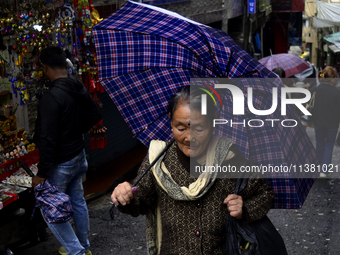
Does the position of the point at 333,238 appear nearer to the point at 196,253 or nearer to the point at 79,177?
the point at 79,177

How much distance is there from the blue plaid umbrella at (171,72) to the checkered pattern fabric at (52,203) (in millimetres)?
1532

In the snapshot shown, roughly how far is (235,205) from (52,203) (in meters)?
2.36

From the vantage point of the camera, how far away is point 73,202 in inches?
182

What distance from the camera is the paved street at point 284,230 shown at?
5367 millimetres

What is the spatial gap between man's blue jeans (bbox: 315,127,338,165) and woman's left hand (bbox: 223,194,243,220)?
18.8 ft

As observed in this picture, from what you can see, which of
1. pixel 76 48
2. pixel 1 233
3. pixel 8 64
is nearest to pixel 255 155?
pixel 1 233

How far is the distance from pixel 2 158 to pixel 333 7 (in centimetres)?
2506

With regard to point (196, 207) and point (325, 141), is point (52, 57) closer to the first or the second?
point (196, 207)

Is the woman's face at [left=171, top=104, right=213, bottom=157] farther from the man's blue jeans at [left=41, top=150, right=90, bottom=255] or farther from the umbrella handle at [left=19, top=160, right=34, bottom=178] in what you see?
the umbrella handle at [left=19, top=160, right=34, bottom=178]

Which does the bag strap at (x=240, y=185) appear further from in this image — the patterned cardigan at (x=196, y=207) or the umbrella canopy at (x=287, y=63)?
the umbrella canopy at (x=287, y=63)

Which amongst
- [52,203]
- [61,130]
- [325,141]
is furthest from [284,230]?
[61,130]

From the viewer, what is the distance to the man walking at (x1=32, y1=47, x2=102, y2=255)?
4.12 m

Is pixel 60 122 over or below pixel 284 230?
over

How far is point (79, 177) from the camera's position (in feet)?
15.2
